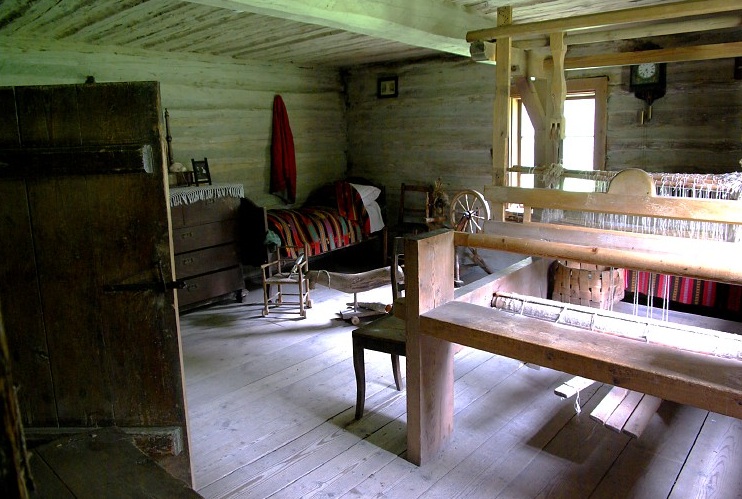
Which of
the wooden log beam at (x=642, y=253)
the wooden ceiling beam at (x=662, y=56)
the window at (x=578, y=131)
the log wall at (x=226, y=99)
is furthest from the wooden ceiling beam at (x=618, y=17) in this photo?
the log wall at (x=226, y=99)

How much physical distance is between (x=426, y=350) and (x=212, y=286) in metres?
2.80

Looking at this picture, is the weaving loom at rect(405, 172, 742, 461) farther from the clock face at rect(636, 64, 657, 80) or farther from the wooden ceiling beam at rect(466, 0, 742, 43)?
the clock face at rect(636, 64, 657, 80)

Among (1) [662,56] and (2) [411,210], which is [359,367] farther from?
(2) [411,210]

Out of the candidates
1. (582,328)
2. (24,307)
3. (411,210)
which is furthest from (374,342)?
(411,210)

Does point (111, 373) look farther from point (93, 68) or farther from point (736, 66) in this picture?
point (736, 66)

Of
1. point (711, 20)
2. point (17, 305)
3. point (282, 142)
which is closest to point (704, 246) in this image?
point (711, 20)

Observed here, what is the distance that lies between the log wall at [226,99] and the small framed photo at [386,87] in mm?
596

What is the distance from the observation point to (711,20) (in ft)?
9.69

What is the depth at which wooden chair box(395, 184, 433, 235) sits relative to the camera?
598 centimetres

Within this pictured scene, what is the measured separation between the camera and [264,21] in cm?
384

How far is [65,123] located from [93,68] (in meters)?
3.06

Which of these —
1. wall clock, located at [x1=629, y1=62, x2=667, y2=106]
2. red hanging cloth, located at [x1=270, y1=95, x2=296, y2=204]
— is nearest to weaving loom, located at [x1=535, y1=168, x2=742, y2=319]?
wall clock, located at [x1=629, y1=62, x2=667, y2=106]

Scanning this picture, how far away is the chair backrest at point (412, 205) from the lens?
5934 mm

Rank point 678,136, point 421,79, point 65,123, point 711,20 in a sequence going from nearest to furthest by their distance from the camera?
point 65,123 < point 711,20 < point 678,136 < point 421,79
